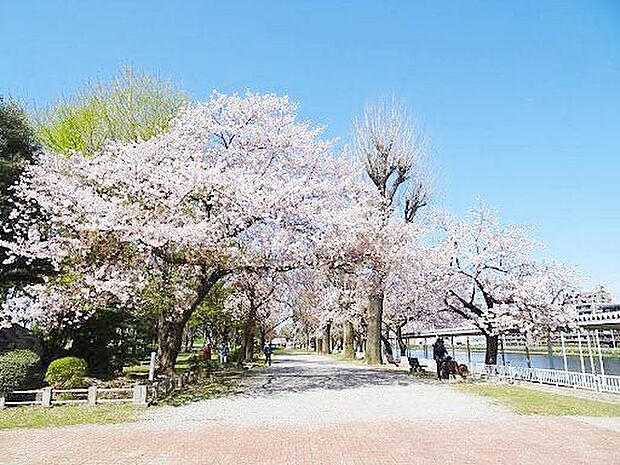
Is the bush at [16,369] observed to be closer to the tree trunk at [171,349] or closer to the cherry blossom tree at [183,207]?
the cherry blossom tree at [183,207]

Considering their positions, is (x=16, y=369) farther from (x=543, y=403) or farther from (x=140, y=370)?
(x=140, y=370)

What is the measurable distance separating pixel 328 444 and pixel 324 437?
0.54 meters

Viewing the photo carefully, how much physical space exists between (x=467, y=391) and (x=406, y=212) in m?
14.5

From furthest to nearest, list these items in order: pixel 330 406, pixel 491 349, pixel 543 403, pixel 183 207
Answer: pixel 491 349
pixel 183 207
pixel 543 403
pixel 330 406

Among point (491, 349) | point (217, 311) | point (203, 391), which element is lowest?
point (203, 391)

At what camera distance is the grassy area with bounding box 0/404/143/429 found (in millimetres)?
10242

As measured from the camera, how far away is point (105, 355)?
21312 mm

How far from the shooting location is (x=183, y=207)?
1529 cm

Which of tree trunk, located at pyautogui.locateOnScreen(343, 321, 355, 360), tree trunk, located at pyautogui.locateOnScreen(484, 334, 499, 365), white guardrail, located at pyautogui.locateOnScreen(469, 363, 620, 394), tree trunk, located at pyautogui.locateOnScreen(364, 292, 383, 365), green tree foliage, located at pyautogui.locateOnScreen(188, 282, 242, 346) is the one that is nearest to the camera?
white guardrail, located at pyautogui.locateOnScreen(469, 363, 620, 394)

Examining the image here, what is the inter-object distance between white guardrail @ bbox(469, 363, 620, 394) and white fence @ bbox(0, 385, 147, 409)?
43.1ft

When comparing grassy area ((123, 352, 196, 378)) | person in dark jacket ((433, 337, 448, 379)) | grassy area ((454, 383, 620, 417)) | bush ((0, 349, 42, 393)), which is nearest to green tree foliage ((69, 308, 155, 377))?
grassy area ((123, 352, 196, 378))

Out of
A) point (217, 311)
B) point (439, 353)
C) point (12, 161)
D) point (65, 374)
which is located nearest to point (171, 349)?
point (65, 374)

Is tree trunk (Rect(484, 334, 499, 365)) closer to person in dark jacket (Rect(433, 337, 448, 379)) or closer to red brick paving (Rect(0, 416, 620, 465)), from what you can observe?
person in dark jacket (Rect(433, 337, 448, 379))

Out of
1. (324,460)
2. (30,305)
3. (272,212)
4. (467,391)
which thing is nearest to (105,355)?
(30,305)
